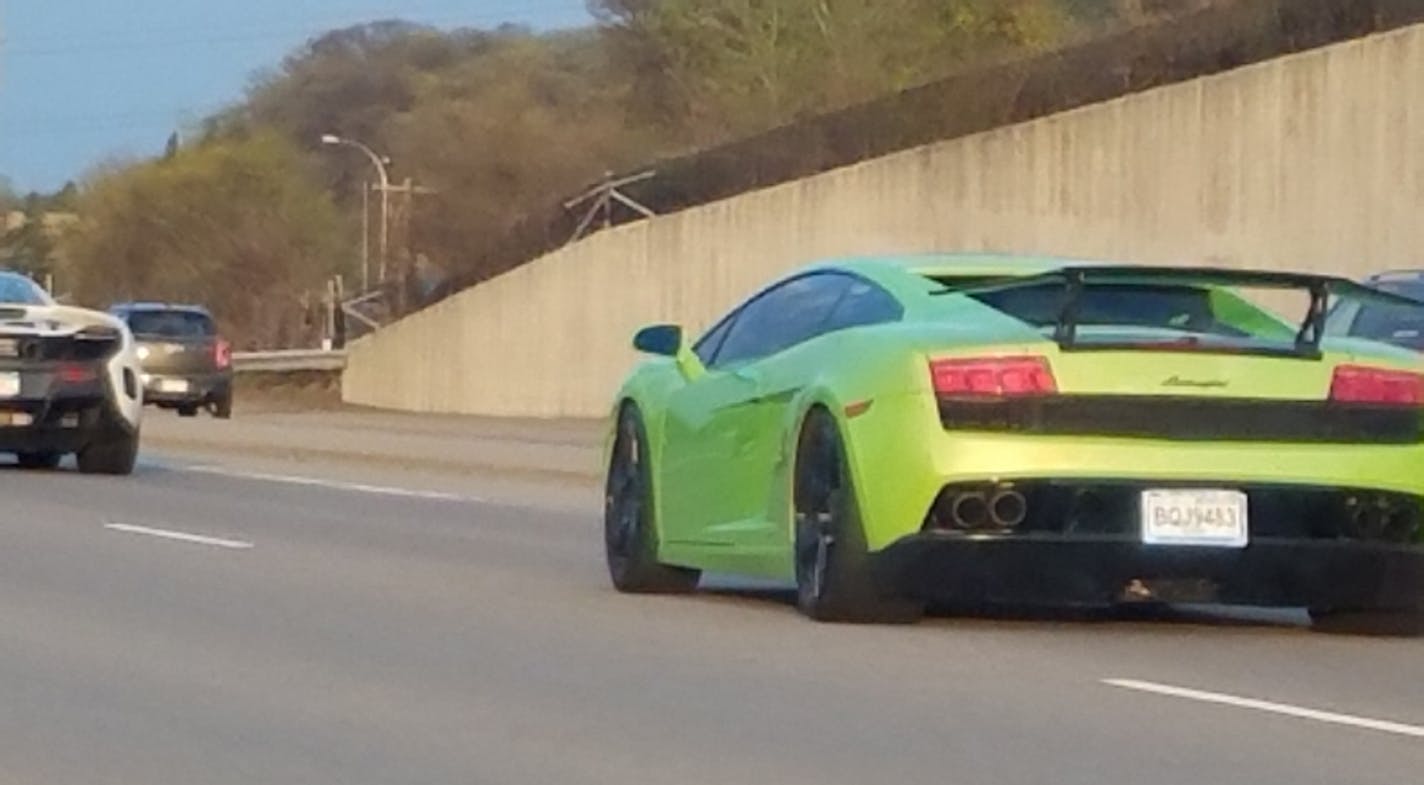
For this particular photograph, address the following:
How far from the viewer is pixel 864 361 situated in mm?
11953

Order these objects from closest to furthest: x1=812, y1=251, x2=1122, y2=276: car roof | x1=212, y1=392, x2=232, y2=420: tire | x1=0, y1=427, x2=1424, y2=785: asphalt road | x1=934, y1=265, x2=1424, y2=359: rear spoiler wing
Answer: x1=0, y1=427, x2=1424, y2=785: asphalt road < x1=934, y1=265, x2=1424, y2=359: rear spoiler wing < x1=812, y1=251, x2=1122, y2=276: car roof < x1=212, y1=392, x2=232, y2=420: tire

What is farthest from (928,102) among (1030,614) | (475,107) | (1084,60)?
(475,107)

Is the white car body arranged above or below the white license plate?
above

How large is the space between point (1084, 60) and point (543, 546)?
21.5m

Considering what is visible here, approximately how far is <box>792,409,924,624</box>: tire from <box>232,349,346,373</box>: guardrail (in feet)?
149

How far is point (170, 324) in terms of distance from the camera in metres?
47.1

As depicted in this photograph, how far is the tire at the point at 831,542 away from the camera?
1195 cm

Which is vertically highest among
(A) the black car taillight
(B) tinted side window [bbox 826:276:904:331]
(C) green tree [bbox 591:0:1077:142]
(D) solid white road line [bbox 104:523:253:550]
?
(C) green tree [bbox 591:0:1077:142]

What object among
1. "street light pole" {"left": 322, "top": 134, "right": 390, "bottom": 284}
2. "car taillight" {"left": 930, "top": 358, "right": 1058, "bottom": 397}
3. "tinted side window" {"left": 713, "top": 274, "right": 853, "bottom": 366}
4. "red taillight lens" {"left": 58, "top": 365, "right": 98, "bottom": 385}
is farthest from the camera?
"street light pole" {"left": 322, "top": 134, "right": 390, "bottom": 284}

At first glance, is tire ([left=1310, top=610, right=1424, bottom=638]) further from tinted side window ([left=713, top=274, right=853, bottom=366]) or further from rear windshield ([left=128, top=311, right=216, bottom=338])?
rear windshield ([left=128, top=311, right=216, bottom=338])

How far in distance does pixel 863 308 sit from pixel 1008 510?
139 cm

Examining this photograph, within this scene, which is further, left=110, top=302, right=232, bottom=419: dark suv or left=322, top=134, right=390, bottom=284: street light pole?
left=322, top=134, right=390, bottom=284: street light pole

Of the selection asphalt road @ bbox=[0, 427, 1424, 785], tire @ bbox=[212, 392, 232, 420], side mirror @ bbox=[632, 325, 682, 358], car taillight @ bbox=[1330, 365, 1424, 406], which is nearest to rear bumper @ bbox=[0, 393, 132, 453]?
asphalt road @ bbox=[0, 427, 1424, 785]

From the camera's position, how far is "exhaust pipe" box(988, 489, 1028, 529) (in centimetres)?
1168
